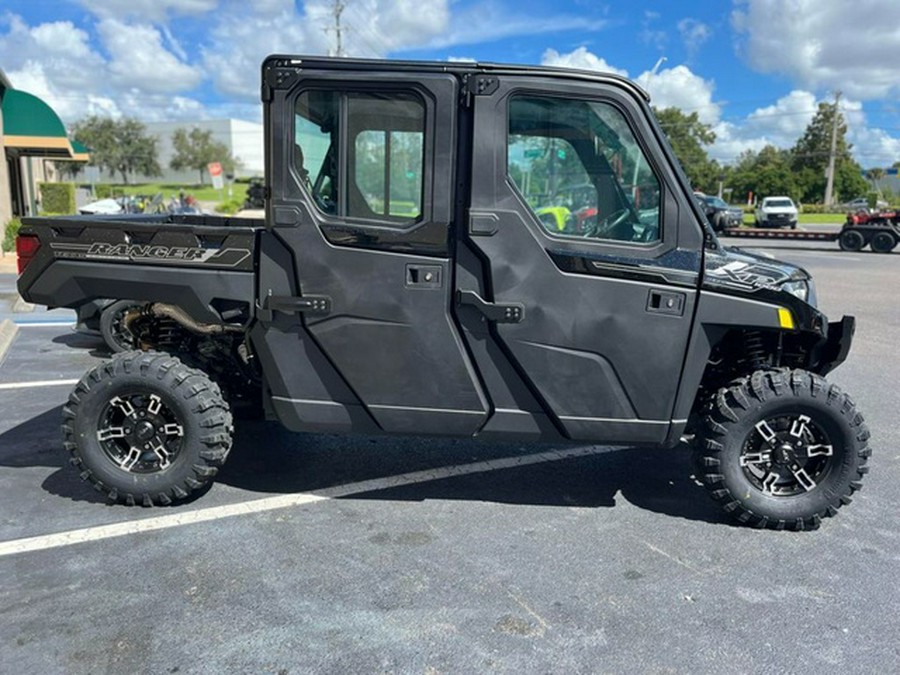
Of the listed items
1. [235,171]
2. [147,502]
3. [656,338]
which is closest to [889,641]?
[656,338]

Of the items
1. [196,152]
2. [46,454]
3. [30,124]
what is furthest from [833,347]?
[196,152]

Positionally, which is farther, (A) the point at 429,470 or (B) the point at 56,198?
(B) the point at 56,198

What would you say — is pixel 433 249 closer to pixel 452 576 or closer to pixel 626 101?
pixel 626 101

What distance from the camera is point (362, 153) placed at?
11.6ft

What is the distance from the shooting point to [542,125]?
3.51 metres

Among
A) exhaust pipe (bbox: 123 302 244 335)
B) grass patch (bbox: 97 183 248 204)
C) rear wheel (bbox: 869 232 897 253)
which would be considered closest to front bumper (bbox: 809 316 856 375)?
exhaust pipe (bbox: 123 302 244 335)

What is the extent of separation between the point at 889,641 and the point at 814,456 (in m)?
1.13

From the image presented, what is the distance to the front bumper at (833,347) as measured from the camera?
3828 mm

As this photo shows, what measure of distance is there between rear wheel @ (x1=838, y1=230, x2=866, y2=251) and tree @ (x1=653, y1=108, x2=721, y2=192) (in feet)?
167

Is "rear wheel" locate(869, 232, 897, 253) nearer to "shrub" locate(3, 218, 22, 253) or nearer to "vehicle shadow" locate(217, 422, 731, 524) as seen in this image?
"vehicle shadow" locate(217, 422, 731, 524)

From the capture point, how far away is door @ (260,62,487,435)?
348 centimetres

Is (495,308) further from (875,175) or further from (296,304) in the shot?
(875,175)

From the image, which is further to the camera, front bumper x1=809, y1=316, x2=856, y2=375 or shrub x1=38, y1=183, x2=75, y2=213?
shrub x1=38, y1=183, x2=75, y2=213

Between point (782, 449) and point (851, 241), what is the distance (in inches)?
911
